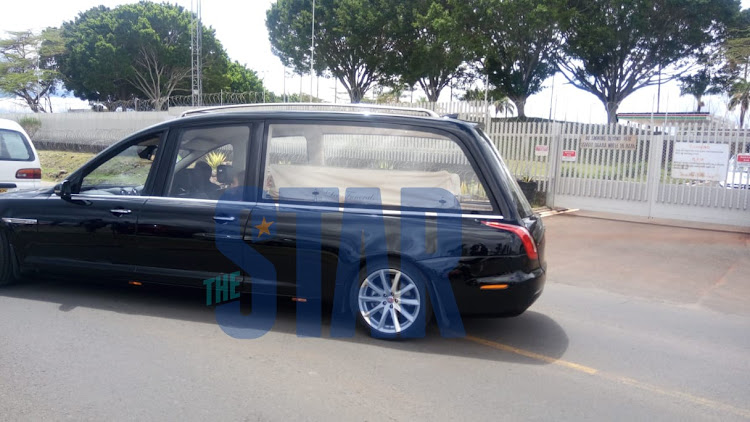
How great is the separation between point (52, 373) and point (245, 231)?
1691 mm

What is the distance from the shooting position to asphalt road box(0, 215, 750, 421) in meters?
3.59

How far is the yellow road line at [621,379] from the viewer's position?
12.4 ft

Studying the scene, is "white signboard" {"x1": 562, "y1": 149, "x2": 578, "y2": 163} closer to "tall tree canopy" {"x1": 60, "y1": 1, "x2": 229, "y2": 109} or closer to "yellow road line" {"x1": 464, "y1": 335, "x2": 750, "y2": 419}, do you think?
"yellow road line" {"x1": 464, "y1": 335, "x2": 750, "y2": 419}

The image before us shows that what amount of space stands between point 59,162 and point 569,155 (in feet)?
72.7

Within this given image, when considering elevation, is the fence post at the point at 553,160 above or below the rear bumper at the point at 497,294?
above

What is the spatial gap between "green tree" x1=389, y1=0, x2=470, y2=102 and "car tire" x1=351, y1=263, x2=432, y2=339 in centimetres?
2910

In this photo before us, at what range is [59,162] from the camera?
87.1ft

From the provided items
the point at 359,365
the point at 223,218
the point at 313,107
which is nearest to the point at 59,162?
the point at 313,107

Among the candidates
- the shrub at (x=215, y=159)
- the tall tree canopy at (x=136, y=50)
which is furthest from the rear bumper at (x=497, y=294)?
the tall tree canopy at (x=136, y=50)

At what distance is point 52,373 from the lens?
395cm

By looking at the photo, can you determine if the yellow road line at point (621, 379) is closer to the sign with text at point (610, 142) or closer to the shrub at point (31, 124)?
the sign with text at point (610, 142)

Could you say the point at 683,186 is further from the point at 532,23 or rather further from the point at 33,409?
the point at 532,23

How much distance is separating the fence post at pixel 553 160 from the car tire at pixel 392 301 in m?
10.4

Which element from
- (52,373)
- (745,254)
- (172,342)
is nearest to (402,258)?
(172,342)
